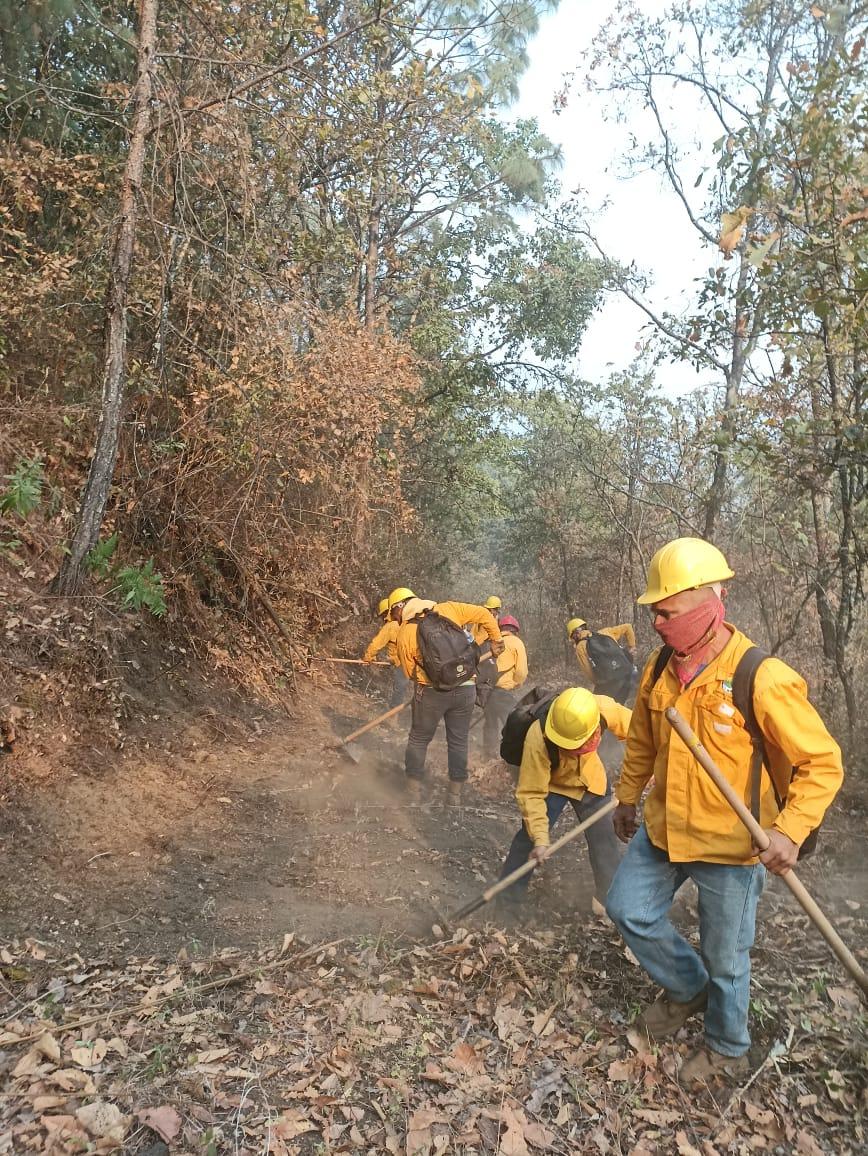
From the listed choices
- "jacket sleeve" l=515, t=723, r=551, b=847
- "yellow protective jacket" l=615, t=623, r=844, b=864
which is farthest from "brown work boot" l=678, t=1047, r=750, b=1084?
"jacket sleeve" l=515, t=723, r=551, b=847

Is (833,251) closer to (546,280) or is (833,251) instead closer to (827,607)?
(827,607)

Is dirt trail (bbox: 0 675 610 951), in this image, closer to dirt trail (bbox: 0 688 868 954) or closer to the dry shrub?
dirt trail (bbox: 0 688 868 954)

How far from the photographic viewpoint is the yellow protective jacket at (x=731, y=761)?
113 inches

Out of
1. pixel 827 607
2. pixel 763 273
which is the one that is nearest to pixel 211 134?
pixel 763 273

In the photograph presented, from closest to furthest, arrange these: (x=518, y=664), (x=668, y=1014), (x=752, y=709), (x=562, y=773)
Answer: (x=752, y=709) → (x=668, y=1014) → (x=562, y=773) → (x=518, y=664)

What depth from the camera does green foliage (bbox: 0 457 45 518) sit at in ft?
22.3

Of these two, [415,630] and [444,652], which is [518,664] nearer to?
[415,630]

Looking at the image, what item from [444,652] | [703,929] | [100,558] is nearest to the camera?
[703,929]

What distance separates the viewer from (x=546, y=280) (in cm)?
1708

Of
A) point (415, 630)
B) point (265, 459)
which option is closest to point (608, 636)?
point (415, 630)

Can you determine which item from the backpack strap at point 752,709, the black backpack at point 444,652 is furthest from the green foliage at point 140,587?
the backpack strap at point 752,709

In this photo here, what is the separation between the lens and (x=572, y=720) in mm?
4719

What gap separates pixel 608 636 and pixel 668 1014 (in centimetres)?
640

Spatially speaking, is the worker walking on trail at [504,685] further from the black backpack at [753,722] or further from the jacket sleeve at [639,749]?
the black backpack at [753,722]
